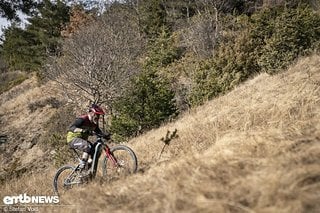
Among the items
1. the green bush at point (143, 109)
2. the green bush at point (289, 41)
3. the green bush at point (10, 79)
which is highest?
the green bush at point (10, 79)

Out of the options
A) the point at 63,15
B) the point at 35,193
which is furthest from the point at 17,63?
the point at 35,193

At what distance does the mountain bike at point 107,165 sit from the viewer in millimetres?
7871

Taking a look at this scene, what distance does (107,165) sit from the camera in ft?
26.6

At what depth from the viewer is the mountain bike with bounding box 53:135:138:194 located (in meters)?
7.87

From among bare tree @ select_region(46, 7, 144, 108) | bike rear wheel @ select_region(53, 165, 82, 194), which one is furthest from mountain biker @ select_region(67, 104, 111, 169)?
bare tree @ select_region(46, 7, 144, 108)

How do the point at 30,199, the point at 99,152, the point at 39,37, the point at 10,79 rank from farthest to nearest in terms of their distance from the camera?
the point at 10,79 < the point at 39,37 < the point at 99,152 < the point at 30,199

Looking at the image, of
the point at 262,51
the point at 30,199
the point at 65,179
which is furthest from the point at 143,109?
the point at 30,199

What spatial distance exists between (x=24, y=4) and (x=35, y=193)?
9228 millimetres

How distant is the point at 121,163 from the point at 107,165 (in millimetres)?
286

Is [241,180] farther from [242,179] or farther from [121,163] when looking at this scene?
[121,163]

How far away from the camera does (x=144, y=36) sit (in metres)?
31.1

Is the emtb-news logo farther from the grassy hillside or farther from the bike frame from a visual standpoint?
the bike frame

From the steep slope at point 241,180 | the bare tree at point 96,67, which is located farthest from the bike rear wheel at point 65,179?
the bare tree at point 96,67

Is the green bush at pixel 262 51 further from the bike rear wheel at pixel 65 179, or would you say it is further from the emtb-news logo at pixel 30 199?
the emtb-news logo at pixel 30 199
